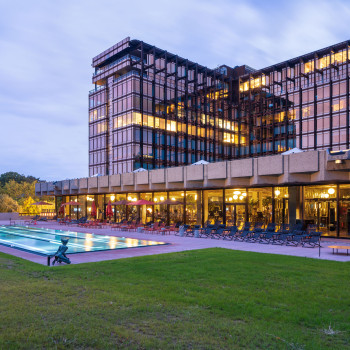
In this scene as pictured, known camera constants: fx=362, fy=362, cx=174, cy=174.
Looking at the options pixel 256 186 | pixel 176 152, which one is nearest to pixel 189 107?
pixel 176 152

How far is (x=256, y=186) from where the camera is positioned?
3014 centimetres

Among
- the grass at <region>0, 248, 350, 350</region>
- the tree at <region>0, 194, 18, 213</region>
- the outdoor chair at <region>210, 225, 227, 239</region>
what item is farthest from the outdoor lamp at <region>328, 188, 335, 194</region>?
the tree at <region>0, 194, 18, 213</region>

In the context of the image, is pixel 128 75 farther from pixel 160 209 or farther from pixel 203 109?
pixel 160 209

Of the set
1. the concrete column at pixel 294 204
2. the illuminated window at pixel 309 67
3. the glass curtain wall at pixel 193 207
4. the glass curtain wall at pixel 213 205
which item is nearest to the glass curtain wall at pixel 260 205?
the concrete column at pixel 294 204

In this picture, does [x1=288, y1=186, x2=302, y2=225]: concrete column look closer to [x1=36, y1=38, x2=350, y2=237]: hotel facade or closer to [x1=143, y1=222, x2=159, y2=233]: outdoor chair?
[x1=36, y1=38, x2=350, y2=237]: hotel facade

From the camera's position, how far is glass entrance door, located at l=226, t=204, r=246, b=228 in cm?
3162

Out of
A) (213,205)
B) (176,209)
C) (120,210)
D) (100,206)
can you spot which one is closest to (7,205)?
(100,206)

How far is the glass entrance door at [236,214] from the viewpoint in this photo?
1245 inches

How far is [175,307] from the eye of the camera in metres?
7.73

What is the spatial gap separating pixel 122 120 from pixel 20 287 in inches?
1872

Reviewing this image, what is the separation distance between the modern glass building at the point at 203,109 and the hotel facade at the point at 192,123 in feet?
0.52

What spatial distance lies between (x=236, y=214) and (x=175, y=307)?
981 inches

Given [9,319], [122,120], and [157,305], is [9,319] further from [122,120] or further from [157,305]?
[122,120]

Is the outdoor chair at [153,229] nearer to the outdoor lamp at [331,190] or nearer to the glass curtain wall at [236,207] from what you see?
the glass curtain wall at [236,207]
